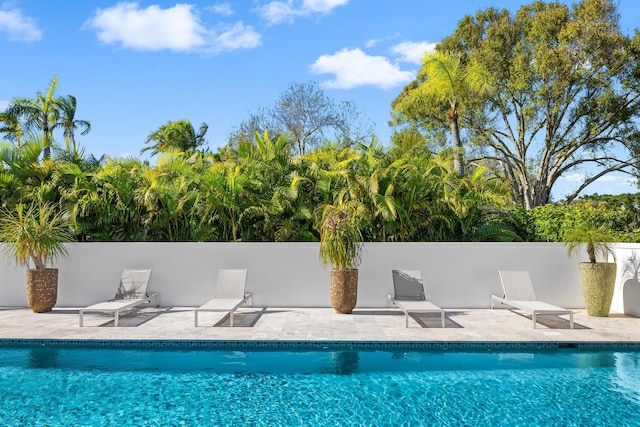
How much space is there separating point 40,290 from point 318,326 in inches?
235

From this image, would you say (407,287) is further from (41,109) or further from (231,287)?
(41,109)

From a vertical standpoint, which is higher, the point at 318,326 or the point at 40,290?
the point at 40,290

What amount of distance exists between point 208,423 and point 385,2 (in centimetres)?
1272

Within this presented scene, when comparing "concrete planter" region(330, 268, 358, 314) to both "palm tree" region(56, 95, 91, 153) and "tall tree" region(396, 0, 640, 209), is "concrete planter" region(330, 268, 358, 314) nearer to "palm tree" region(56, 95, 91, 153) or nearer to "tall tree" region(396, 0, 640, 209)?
"tall tree" region(396, 0, 640, 209)

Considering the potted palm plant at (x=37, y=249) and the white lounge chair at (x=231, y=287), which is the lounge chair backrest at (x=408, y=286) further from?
the potted palm plant at (x=37, y=249)

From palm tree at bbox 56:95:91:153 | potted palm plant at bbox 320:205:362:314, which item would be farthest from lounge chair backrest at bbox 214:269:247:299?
palm tree at bbox 56:95:91:153

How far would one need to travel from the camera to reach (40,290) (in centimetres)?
1009

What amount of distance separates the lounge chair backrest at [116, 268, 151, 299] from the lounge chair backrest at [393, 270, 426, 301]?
524 cm

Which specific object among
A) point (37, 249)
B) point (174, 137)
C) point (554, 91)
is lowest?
point (37, 249)

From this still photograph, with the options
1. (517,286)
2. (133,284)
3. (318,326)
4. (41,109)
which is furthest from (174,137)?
(517,286)

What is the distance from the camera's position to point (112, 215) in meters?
11.5

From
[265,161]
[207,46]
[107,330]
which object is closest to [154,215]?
[265,161]

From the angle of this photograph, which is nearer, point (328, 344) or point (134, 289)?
point (328, 344)

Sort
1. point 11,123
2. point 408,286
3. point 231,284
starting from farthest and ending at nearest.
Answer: point 11,123 < point 231,284 < point 408,286
